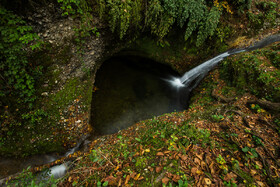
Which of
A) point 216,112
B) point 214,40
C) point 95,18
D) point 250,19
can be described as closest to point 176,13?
point 214,40

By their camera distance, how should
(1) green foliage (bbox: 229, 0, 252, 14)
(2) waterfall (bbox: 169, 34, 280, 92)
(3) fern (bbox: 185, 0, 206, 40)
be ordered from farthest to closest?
(2) waterfall (bbox: 169, 34, 280, 92) → (1) green foliage (bbox: 229, 0, 252, 14) → (3) fern (bbox: 185, 0, 206, 40)

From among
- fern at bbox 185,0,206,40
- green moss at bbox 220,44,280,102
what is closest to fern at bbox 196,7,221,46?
fern at bbox 185,0,206,40

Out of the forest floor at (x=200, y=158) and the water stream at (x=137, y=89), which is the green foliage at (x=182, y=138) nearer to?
the forest floor at (x=200, y=158)

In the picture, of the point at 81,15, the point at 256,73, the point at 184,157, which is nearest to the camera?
the point at 184,157

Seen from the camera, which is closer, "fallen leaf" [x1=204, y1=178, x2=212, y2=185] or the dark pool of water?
"fallen leaf" [x1=204, y1=178, x2=212, y2=185]

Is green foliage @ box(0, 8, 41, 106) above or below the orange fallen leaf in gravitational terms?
above

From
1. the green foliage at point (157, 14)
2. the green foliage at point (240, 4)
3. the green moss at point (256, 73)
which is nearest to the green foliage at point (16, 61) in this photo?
the green foliage at point (157, 14)

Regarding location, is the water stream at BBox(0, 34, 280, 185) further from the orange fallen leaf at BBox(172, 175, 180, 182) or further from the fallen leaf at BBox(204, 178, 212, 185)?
the fallen leaf at BBox(204, 178, 212, 185)

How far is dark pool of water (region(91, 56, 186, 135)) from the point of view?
6195 mm

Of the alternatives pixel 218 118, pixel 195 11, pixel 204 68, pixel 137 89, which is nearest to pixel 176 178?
pixel 218 118

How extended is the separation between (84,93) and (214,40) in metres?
7.50

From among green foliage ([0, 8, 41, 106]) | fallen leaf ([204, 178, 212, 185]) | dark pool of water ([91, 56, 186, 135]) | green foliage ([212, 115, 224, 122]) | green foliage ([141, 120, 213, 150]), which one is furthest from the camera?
dark pool of water ([91, 56, 186, 135])

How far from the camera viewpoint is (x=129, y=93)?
7.21m

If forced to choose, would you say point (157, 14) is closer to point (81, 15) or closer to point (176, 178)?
point (81, 15)
